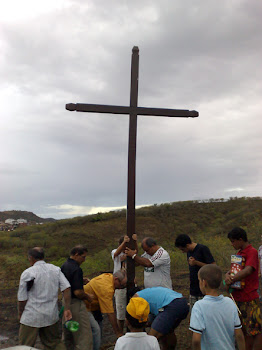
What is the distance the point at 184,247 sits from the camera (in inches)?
192

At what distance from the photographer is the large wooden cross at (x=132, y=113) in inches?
200

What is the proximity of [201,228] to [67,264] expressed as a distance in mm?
25272

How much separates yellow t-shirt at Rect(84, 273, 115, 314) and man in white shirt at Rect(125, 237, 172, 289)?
52 cm

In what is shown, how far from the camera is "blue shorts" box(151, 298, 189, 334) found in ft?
12.6

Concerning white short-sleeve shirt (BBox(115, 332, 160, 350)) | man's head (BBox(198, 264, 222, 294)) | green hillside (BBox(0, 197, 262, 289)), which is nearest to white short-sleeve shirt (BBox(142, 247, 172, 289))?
man's head (BBox(198, 264, 222, 294))

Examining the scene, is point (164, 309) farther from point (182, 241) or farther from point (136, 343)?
point (136, 343)

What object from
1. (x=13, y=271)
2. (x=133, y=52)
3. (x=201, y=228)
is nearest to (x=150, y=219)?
(x=201, y=228)

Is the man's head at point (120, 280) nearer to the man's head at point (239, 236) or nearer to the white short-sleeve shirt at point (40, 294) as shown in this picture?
the white short-sleeve shirt at point (40, 294)

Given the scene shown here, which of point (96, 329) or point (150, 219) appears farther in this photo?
point (150, 219)

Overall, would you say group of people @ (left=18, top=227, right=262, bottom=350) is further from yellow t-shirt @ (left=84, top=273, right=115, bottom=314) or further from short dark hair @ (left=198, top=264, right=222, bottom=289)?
short dark hair @ (left=198, top=264, right=222, bottom=289)

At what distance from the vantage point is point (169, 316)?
388cm

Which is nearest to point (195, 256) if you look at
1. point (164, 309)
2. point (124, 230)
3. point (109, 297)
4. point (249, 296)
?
point (249, 296)

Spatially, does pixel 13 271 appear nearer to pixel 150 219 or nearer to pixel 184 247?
pixel 184 247

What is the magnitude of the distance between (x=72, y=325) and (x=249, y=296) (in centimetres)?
232
